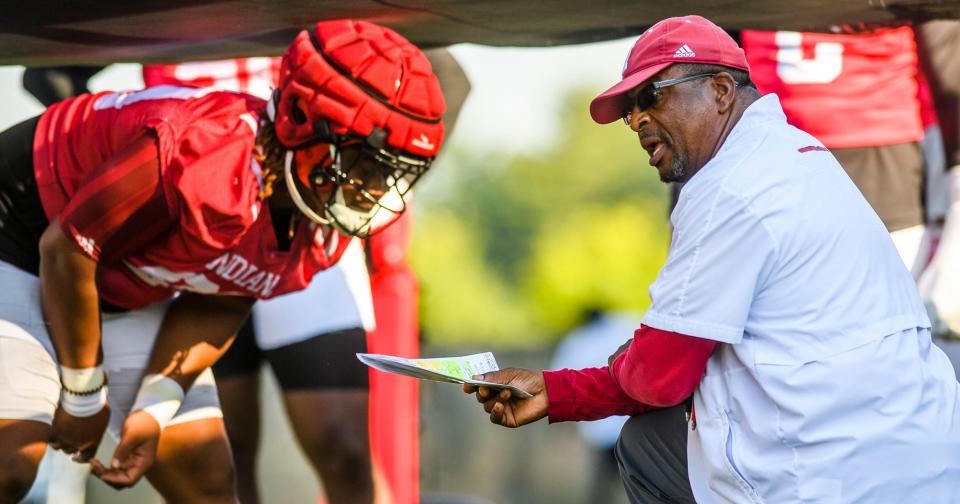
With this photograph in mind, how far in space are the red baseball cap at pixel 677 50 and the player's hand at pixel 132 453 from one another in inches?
56.7

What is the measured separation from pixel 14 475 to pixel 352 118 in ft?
3.85

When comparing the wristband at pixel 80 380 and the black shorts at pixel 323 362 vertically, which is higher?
the wristband at pixel 80 380

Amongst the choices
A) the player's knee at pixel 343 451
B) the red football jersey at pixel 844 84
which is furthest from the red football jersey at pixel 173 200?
the red football jersey at pixel 844 84

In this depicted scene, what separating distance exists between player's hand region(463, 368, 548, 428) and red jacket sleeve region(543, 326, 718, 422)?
0.07 feet

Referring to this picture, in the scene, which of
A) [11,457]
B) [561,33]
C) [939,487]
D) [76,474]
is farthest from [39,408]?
[939,487]

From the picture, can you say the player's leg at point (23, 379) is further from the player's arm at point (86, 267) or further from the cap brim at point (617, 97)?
the cap brim at point (617, 97)

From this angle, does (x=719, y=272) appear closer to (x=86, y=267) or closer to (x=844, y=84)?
(x=844, y=84)

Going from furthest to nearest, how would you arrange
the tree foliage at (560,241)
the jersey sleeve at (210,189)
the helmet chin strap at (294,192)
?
the tree foliage at (560,241) < the helmet chin strap at (294,192) < the jersey sleeve at (210,189)

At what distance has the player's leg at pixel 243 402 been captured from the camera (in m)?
3.43

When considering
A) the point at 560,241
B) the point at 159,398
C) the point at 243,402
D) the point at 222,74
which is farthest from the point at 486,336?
the point at 560,241

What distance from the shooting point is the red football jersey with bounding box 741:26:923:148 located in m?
2.96

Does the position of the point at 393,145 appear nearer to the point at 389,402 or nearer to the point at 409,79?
the point at 409,79

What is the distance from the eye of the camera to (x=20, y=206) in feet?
9.29

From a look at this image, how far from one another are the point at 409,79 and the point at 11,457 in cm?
130
